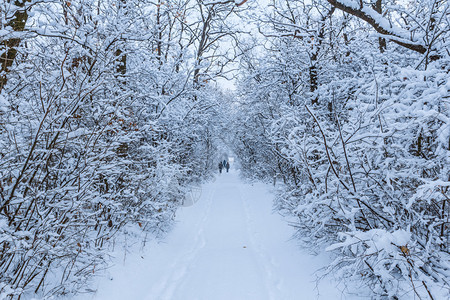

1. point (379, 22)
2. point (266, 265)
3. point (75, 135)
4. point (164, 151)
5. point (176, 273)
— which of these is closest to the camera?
point (75, 135)

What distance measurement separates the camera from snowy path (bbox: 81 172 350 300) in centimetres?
411

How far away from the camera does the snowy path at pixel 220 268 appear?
4.11 m

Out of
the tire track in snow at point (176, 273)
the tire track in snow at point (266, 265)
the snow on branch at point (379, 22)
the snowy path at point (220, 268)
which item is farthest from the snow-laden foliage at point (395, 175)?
the tire track in snow at point (176, 273)

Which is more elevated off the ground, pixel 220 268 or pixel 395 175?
pixel 395 175

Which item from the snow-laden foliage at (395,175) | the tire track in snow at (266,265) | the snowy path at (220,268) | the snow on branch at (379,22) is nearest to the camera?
the snow-laden foliage at (395,175)

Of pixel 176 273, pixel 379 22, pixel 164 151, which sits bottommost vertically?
pixel 176 273

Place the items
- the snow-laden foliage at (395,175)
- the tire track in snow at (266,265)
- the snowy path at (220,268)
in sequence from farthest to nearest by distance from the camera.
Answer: the tire track in snow at (266,265)
the snowy path at (220,268)
the snow-laden foliage at (395,175)

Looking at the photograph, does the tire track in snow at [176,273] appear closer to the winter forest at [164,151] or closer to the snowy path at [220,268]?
the snowy path at [220,268]

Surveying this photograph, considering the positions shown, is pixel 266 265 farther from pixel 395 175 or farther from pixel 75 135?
pixel 75 135

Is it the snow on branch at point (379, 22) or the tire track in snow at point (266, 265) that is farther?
the tire track in snow at point (266, 265)

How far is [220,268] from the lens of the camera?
5.19m

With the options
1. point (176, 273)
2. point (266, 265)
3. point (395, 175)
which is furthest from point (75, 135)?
point (266, 265)

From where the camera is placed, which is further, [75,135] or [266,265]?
[266,265]

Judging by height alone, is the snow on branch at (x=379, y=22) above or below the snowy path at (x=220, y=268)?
above
